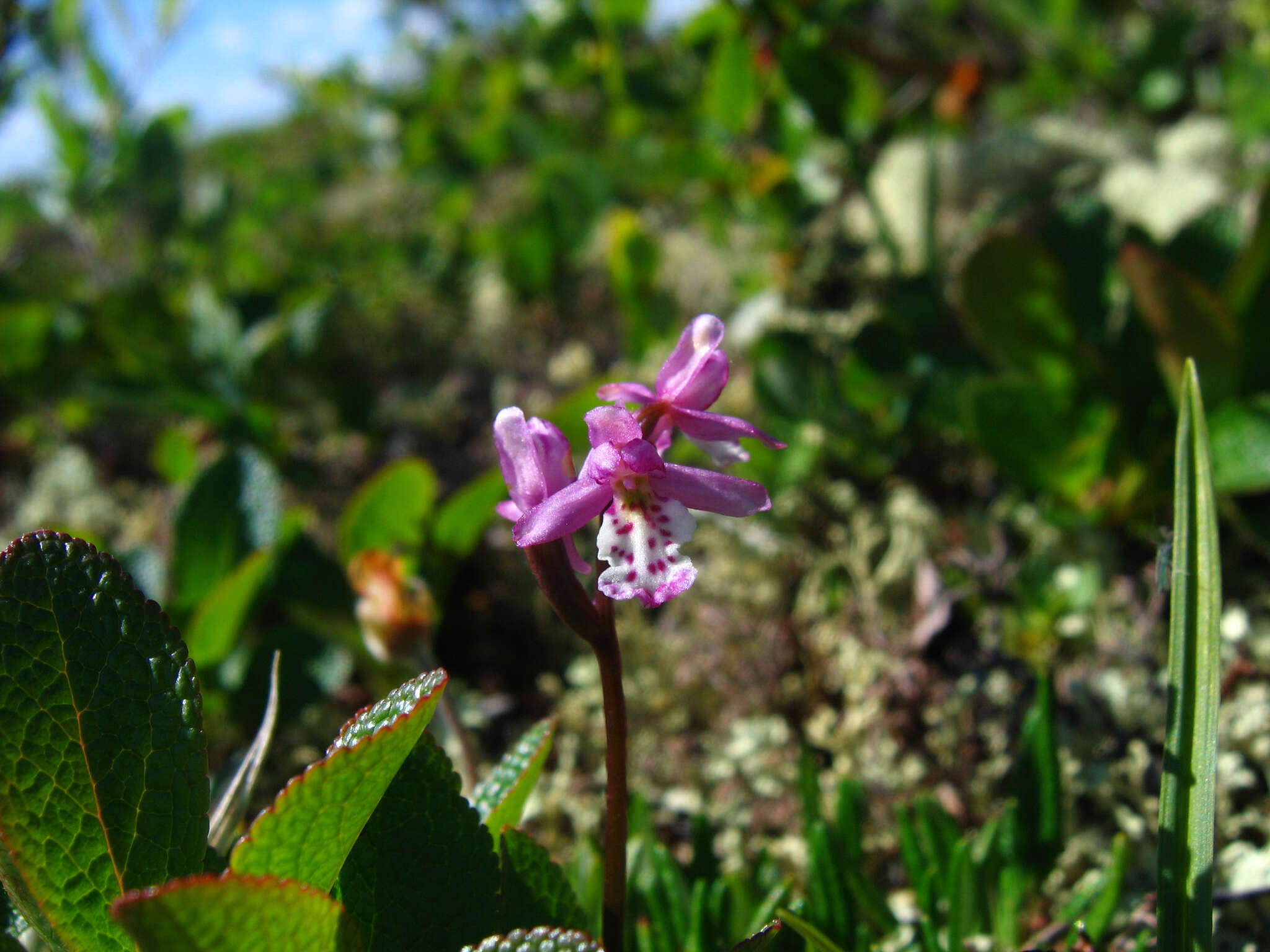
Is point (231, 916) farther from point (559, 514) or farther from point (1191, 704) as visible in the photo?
point (1191, 704)

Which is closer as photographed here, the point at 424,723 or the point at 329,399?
the point at 424,723

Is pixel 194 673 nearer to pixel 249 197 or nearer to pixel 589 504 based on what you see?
pixel 589 504

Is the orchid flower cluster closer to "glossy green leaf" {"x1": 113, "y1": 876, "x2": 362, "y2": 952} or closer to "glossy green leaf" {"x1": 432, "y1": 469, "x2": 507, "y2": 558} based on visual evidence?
"glossy green leaf" {"x1": 113, "y1": 876, "x2": 362, "y2": 952}

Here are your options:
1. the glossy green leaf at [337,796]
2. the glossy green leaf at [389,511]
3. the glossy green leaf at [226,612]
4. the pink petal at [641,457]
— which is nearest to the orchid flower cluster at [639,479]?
the pink petal at [641,457]

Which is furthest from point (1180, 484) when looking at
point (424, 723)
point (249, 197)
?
point (249, 197)

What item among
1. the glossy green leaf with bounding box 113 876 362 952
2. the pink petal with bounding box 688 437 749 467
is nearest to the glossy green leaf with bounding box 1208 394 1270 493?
the pink petal with bounding box 688 437 749 467

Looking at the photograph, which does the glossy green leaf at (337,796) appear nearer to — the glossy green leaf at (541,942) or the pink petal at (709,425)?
the glossy green leaf at (541,942)
